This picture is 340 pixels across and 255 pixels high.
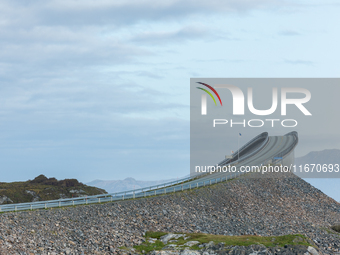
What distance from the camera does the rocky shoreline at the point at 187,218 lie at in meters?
37.3

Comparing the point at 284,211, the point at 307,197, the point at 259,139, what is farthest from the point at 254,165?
the point at 259,139

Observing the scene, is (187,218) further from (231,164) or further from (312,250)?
(231,164)

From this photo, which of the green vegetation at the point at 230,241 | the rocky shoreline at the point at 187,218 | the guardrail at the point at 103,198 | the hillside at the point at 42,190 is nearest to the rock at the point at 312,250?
the green vegetation at the point at 230,241

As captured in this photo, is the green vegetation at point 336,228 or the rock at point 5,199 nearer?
the green vegetation at point 336,228

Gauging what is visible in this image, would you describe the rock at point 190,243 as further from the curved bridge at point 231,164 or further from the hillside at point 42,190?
the hillside at point 42,190

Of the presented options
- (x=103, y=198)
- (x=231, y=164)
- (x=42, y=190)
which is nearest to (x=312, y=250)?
(x=103, y=198)

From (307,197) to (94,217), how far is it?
45.0 m

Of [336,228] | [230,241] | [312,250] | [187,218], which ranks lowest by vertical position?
[336,228]

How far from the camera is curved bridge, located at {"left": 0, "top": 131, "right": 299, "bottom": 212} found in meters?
46.9

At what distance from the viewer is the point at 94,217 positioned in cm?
4481

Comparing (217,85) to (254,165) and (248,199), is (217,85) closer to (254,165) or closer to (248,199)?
(254,165)

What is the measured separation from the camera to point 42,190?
9650 centimetres

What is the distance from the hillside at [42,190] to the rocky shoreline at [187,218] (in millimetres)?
40028

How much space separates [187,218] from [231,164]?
129 feet
